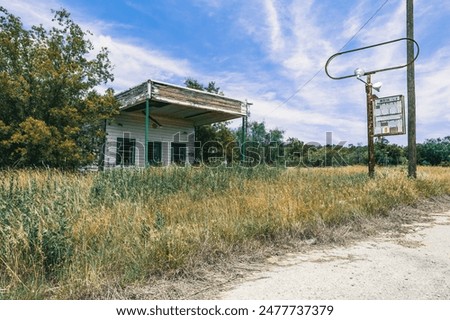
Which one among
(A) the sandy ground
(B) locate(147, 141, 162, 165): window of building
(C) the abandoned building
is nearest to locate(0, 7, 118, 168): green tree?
(C) the abandoned building

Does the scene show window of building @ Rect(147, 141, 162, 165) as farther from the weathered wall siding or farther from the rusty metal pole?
the rusty metal pole

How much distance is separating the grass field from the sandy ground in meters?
0.60

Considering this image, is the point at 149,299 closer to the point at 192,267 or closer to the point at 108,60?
the point at 192,267

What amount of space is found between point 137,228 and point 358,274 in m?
2.71

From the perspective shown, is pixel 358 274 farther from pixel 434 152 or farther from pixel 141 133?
pixel 434 152

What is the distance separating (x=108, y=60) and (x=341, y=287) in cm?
1449

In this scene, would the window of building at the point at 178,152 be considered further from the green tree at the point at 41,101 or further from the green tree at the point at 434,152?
the green tree at the point at 434,152

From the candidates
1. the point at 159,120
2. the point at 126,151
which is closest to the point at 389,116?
the point at 159,120

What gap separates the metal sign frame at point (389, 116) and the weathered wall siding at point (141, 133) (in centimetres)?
1079

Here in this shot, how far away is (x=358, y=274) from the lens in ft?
10.3

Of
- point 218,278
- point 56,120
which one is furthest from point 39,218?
point 56,120

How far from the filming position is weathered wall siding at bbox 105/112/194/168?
53.1 feet

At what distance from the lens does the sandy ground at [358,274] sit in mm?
2673

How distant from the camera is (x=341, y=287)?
279cm
